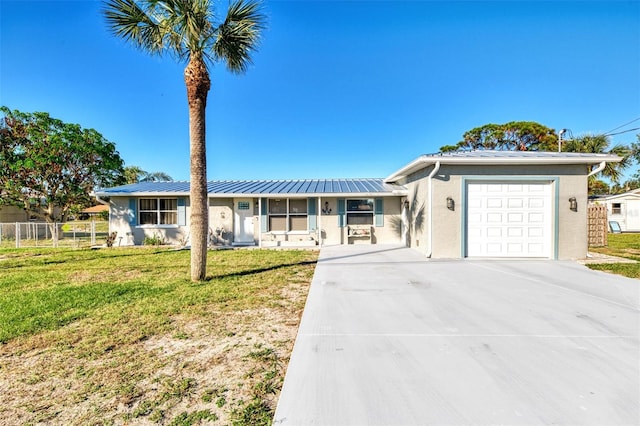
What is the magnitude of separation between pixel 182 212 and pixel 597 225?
57.8ft

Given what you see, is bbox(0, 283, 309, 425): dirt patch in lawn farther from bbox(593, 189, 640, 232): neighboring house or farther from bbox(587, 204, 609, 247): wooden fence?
bbox(593, 189, 640, 232): neighboring house

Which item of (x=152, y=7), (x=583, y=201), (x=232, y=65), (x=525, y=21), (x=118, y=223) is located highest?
(x=525, y=21)

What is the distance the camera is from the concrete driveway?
2.18 meters

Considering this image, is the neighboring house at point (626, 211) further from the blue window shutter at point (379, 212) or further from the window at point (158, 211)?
the window at point (158, 211)

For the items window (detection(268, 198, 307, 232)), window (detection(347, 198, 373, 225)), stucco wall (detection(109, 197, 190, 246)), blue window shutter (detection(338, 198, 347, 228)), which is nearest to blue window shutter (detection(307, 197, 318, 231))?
window (detection(268, 198, 307, 232))

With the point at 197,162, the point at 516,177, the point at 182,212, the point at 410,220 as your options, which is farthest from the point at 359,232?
the point at 182,212

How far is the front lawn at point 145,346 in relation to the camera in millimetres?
2236

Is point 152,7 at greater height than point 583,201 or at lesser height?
greater

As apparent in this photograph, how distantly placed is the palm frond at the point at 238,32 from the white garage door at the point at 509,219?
740cm

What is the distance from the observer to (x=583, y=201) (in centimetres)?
841

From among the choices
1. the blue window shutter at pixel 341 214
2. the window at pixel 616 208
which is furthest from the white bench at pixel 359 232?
the window at pixel 616 208

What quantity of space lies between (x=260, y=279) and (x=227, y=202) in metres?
7.08

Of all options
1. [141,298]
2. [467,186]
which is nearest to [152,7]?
[141,298]

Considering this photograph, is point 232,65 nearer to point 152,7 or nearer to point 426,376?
point 152,7
